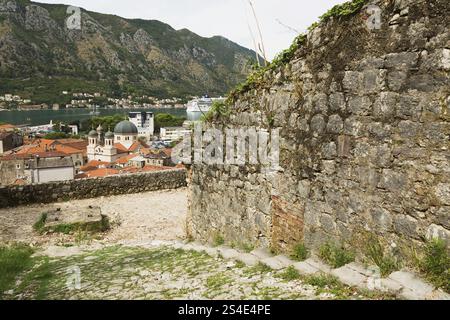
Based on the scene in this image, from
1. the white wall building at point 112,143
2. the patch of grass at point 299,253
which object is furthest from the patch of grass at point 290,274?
the white wall building at point 112,143

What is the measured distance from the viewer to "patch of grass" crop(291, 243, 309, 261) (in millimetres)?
4879

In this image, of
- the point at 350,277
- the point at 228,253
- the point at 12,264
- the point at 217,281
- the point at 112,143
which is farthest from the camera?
the point at 112,143

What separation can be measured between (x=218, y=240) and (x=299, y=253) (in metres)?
2.48

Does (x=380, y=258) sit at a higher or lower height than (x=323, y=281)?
higher

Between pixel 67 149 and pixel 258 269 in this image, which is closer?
pixel 258 269

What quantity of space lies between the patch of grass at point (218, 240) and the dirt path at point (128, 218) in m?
2.46

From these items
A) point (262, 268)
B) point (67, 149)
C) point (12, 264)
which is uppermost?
point (262, 268)

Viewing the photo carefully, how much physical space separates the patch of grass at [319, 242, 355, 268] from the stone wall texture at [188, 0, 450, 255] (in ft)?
0.33

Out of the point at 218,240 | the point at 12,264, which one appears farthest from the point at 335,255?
the point at 12,264

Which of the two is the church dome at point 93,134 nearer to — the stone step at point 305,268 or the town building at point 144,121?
the town building at point 144,121

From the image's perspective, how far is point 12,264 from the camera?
6547 millimetres

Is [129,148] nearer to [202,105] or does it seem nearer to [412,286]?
[202,105]

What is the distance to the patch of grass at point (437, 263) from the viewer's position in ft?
10.8

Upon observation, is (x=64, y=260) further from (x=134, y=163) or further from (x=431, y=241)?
(x=134, y=163)
